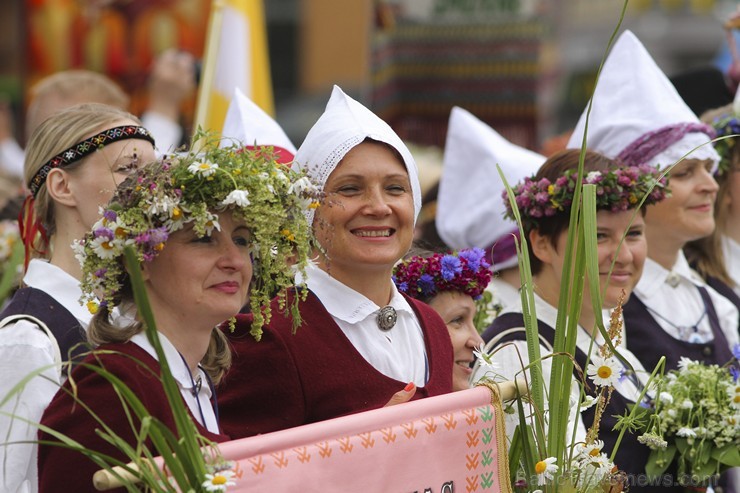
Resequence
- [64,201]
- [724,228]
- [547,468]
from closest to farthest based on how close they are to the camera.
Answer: [547,468]
[64,201]
[724,228]

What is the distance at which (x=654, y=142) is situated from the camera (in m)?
5.43

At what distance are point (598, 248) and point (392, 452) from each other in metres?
1.64

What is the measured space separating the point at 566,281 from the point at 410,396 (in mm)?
527

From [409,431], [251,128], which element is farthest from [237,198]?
[251,128]

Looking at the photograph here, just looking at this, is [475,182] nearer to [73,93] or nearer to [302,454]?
[73,93]

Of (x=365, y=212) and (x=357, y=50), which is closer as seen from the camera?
(x=365, y=212)

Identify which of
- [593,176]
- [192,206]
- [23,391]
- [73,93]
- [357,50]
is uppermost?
[357,50]

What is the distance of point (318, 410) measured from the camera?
12.0 ft

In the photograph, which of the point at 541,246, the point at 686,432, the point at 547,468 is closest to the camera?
the point at 547,468

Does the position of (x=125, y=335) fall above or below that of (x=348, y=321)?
above

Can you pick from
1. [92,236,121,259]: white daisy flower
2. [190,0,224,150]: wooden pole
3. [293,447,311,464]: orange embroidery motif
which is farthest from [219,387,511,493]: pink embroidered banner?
[190,0,224,150]: wooden pole

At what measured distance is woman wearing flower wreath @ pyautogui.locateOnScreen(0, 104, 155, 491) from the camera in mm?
3736

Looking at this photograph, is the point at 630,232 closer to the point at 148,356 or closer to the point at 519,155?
the point at 519,155

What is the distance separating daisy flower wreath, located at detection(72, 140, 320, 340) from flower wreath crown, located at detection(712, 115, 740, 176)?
3297 millimetres
